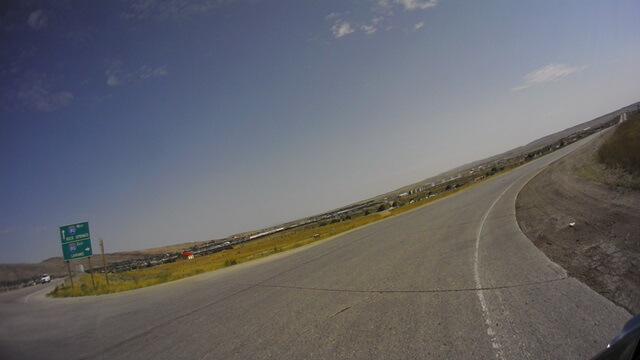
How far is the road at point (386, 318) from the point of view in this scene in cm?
464

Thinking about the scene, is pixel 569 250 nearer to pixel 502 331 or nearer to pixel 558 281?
pixel 558 281

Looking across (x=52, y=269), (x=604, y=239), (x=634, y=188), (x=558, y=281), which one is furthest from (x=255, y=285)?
(x=52, y=269)

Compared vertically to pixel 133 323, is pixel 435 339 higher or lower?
higher

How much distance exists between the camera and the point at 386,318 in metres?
6.18

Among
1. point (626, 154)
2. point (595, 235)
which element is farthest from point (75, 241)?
point (626, 154)

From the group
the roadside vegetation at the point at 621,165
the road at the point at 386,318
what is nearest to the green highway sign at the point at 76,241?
the road at the point at 386,318

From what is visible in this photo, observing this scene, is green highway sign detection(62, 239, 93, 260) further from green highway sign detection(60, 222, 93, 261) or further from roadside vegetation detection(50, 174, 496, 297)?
roadside vegetation detection(50, 174, 496, 297)

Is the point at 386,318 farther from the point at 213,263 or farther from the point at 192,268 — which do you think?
the point at 192,268

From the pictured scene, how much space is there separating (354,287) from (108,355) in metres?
5.82

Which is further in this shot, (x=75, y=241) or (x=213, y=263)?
(x=213, y=263)

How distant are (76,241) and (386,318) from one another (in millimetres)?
34219

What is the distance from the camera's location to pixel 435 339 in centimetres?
486

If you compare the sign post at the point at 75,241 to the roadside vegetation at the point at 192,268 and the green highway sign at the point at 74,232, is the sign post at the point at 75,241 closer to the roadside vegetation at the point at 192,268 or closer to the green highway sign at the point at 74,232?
the green highway sign at the point at 74,232

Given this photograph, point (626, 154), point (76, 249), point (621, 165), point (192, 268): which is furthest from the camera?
point (192, 268)
